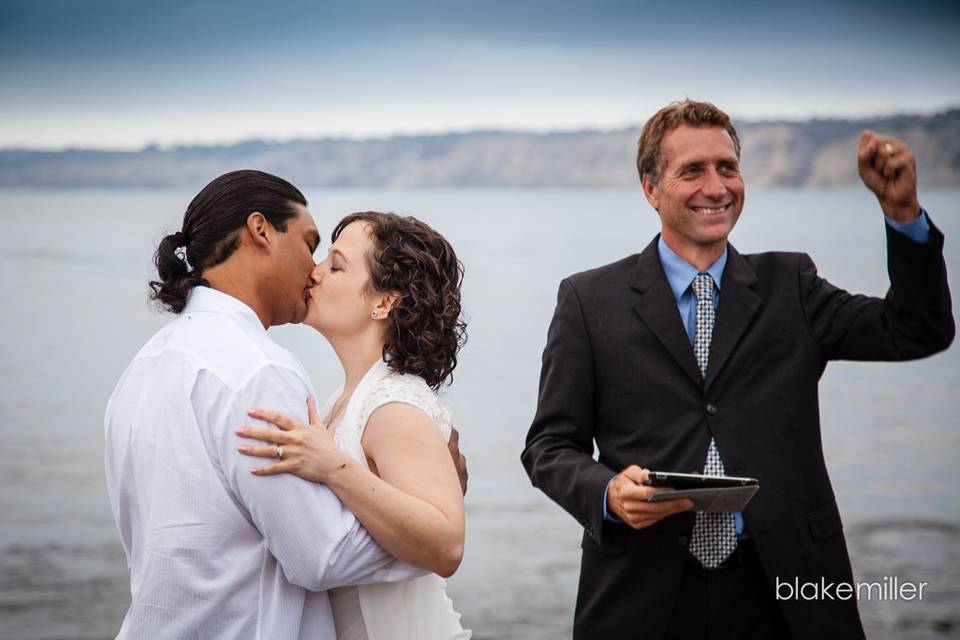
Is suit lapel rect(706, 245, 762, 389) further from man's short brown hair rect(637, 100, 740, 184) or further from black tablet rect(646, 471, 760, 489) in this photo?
black tablet rect(646, 471, 760, 489)

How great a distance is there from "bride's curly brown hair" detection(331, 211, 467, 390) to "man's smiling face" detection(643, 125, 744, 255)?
2.10ft

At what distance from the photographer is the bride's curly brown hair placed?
2916 mm

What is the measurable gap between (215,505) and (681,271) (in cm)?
145

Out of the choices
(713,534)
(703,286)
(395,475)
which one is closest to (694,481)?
(713,534)

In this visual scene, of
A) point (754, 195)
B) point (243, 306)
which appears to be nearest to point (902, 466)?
point (243, 306)

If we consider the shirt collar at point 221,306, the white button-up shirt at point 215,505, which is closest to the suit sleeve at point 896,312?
the white button-up shirt at point 215,505

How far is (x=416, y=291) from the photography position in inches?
116

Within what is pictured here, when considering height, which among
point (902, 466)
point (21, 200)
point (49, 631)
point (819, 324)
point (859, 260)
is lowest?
point (49, 631)

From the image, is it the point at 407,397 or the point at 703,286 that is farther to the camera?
the point at 703,286

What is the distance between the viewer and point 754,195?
7019cm

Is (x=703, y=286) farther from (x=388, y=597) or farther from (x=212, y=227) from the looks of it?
(x=212, y=227)

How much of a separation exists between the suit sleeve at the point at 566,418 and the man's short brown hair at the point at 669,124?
0.41 m

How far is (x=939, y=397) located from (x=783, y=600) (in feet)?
48.3

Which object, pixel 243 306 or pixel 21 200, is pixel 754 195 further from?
pixel 243 306
